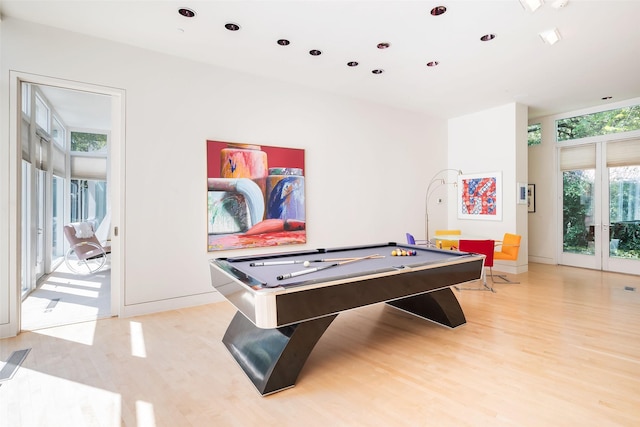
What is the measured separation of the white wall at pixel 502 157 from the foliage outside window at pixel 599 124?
1374mm

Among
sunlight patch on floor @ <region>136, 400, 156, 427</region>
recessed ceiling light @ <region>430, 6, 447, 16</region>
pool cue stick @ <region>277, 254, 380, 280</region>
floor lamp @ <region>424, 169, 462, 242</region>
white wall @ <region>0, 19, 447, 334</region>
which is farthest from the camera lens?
floor lamp @ <region>424, 169, 462, 242</region>

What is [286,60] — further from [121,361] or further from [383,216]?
[121,361]

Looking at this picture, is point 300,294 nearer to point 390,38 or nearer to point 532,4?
point 390,38

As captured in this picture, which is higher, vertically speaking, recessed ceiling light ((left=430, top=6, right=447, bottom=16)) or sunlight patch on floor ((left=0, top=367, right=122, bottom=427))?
recessed ceiling light ((left=430, top=6, right=447, bottom=16))

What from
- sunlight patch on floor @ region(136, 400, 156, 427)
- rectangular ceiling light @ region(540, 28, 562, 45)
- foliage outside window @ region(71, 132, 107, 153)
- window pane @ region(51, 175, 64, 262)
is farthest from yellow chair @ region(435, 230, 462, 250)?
foliage outside window @ region(71, 132, 107, 153)

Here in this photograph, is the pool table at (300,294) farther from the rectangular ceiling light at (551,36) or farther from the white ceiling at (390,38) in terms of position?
the rectangular ceiling light at (551,36)

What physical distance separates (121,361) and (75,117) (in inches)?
263

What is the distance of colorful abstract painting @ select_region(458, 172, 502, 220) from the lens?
6.40 m

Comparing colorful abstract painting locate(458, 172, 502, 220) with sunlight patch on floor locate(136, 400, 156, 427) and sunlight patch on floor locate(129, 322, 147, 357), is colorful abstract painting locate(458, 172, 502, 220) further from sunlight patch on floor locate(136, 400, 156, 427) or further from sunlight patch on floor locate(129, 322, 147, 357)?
sunlight patch on floor locate(136, 400, 156, 427)

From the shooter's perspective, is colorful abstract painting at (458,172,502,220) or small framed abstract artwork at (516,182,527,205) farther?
colorful abstract painting at (458,172,502,220)

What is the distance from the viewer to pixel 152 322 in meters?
3.63

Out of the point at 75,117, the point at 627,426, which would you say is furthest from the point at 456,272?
the point at 75,117

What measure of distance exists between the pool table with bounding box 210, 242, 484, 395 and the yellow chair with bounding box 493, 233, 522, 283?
250 centimetres

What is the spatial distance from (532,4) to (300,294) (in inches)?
130
